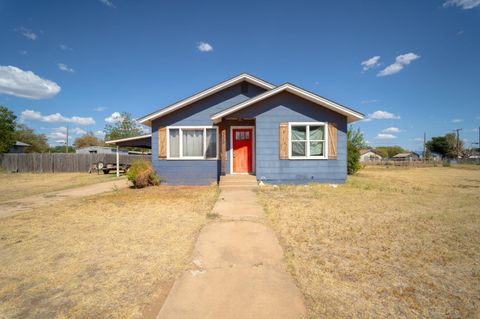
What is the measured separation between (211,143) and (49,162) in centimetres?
2025

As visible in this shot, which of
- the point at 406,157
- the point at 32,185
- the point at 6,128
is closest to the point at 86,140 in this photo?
the point at 6,128

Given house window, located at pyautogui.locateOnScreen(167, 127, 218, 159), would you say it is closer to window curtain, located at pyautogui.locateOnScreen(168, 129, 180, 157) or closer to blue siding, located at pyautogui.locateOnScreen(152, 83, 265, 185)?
window curtain, located at pyautogui.locateOnScreen(168, 129, 180, 157)

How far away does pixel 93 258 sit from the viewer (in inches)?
133

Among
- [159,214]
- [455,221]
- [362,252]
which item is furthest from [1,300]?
[455,221]

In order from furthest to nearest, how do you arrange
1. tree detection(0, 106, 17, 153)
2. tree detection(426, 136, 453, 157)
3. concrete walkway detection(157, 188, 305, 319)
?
tree detection(426, 136, 453, 157)
tree detection(0, 106, 17, 153)
concrete walkway detection(157, 188, 305, 319)

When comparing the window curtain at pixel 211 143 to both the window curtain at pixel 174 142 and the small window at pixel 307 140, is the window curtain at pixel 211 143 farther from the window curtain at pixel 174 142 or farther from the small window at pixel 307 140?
the small window at pixel 307 140

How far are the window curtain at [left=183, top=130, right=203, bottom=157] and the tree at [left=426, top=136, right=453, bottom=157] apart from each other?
73.5m

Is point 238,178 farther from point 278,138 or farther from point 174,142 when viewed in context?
point 174,142

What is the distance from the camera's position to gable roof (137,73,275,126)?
9891 millimetres

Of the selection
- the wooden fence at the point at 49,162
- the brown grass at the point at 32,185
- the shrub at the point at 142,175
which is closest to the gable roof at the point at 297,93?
the shrub at the point at 142,175

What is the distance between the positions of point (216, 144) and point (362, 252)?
7.90 meters

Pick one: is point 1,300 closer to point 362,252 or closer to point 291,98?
point 362,252

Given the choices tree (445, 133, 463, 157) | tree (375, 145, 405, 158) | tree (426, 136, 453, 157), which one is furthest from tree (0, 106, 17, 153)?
tree (375, 145, 405, 158)

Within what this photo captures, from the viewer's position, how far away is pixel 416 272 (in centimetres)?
289
